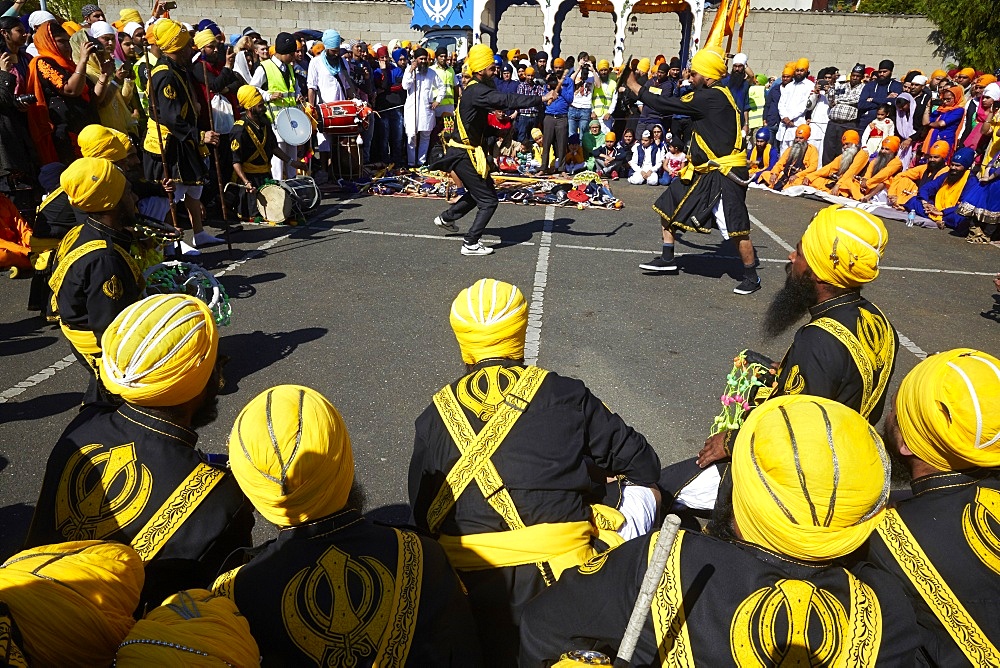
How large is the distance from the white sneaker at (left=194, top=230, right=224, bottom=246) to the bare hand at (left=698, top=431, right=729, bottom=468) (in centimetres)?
659

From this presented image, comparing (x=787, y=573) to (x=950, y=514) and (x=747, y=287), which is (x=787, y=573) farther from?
(x=747, y=287)

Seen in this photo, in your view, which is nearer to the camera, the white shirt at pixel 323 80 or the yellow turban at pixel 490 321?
the yellow turban at pixel 490 321

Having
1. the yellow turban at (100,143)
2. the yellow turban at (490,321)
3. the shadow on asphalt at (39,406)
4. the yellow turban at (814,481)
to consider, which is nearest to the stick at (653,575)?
the yellow turban at (814,481)

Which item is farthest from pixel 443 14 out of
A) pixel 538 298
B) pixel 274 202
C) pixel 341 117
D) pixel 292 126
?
pixel 538 298

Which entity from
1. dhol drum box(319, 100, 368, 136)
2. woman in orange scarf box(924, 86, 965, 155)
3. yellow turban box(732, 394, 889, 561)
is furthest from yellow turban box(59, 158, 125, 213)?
woman in orange scarf box(924, 86, 965, 155)

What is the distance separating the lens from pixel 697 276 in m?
7.41

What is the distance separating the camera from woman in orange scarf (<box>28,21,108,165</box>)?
283 inches

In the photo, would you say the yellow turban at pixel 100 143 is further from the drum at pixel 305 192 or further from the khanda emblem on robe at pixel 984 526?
the khanda emblem on robe at pixel 984 526

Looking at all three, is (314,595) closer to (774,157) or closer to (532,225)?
(532,225)

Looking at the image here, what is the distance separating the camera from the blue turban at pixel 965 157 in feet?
33.8

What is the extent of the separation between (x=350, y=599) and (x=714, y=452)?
198cm

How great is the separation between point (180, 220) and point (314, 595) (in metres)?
7.37

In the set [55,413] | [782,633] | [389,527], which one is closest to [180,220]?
[55,413]

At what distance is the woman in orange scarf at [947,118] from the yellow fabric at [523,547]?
12.8 metres
